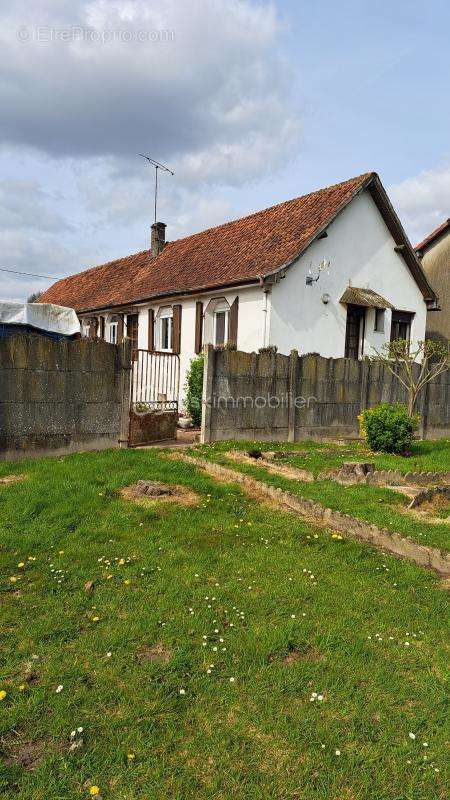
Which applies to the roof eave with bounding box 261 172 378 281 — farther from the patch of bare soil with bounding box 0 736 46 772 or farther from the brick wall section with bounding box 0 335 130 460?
the patch of bare soil with bounding box 0 736 46 772

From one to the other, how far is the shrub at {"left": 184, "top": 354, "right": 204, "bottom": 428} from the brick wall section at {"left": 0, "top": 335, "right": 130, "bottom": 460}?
4400 millimetres

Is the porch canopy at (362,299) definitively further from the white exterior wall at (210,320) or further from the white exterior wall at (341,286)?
the white exterior wall at (210,320)

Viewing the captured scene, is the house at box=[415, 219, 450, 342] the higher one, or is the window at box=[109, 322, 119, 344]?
the house at box=[415, 219, 450, 342]

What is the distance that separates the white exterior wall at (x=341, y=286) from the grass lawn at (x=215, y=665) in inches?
399

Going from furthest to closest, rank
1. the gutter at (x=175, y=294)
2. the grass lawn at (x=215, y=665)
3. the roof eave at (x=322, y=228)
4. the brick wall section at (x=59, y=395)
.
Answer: the gutter at (x=175, y=294), the roof eave at (x=322, y=228), the brick wall section at (x=59, y=395), the grass lawn at (x=215, y=665)

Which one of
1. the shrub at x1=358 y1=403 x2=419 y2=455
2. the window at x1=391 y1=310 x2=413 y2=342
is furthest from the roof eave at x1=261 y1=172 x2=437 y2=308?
the shrub at x1=358 y1=403 x2=419 y2=455

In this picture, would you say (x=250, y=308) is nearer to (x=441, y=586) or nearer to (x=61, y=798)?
(x=441, y=586)

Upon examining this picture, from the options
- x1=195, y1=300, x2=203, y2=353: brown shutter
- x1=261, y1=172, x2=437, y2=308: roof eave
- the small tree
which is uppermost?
x1=261, y1=172, x2=437, y2=308: roof eave

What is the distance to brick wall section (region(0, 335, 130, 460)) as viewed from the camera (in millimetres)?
8570

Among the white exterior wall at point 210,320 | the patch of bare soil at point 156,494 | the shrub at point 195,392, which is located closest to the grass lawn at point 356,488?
the patch of bare soil at point 156,494

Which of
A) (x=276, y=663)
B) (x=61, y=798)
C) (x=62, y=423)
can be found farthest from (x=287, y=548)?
(x=62, y=423)

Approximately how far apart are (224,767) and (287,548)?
9.34 ft

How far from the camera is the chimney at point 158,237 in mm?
22688

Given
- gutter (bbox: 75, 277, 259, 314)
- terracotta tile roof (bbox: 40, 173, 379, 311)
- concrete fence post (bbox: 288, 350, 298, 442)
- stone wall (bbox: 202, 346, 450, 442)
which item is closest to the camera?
stone wall (bbox: 202, 346, 450, 442)
